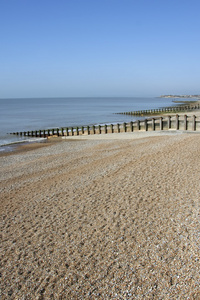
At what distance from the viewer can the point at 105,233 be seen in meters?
6.18

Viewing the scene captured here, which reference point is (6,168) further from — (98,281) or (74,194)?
(98,281)

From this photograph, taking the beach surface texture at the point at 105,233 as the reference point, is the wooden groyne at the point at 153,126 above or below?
above

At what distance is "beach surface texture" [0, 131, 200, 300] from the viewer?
4.59m

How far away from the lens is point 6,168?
1408 cm

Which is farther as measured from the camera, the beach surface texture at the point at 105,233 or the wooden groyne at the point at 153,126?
the wooden groyne at the point at 153,126

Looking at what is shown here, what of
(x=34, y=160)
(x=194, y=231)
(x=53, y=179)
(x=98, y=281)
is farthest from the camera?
(x=34, y=160)

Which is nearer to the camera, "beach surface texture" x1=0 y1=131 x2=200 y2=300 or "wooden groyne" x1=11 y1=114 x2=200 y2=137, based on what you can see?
"beach surface texture" x1=0 y1=131 x2=200 y2=300

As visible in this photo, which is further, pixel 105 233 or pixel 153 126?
pixel 153 126

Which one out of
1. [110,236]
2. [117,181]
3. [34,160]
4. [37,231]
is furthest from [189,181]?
[34,160]

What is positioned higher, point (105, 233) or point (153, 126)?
point (153, 126)

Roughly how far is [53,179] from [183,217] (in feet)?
19.0

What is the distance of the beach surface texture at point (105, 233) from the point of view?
15.0ft

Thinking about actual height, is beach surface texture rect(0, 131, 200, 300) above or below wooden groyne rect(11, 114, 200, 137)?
below

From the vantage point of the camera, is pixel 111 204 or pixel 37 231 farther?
pixel 111 204
